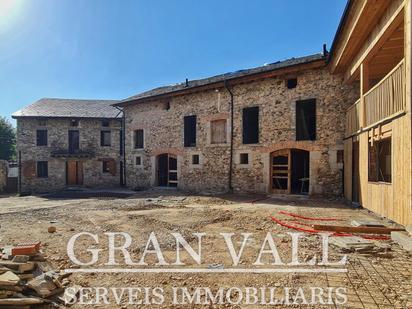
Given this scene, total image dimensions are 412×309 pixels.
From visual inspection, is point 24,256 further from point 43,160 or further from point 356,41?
point 43,160

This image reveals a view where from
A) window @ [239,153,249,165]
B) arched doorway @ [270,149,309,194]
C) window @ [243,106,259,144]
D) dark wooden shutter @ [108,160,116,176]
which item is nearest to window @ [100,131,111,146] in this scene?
dark wooden shutter @ [108,160,116,176]

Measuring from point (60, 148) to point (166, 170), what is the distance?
9.27 m

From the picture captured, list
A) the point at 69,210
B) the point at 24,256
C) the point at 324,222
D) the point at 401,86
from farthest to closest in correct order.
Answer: the point at 69,210
the point at 324,222
the point at 401,86
the point at 24,256

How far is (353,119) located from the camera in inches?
349

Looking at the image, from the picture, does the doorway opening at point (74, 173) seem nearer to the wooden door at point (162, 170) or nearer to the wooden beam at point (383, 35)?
the wooden door at point (162, 170)

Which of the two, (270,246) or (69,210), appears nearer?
(270,246)

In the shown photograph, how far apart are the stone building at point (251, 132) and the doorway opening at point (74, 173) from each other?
570 centimetres

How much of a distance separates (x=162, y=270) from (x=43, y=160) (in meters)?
19.4

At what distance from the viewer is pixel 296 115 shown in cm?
1137

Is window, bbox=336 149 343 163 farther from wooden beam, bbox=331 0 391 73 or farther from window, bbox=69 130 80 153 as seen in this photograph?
window, bbox=69 130 80 153

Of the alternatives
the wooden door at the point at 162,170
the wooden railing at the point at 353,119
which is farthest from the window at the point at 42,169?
the wooden railing at the point at 353,119

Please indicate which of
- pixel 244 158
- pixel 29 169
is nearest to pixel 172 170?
pixel 244 158

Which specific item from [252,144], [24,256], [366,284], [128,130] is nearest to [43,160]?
[128,130]

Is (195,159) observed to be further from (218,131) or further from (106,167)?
(106,167)
